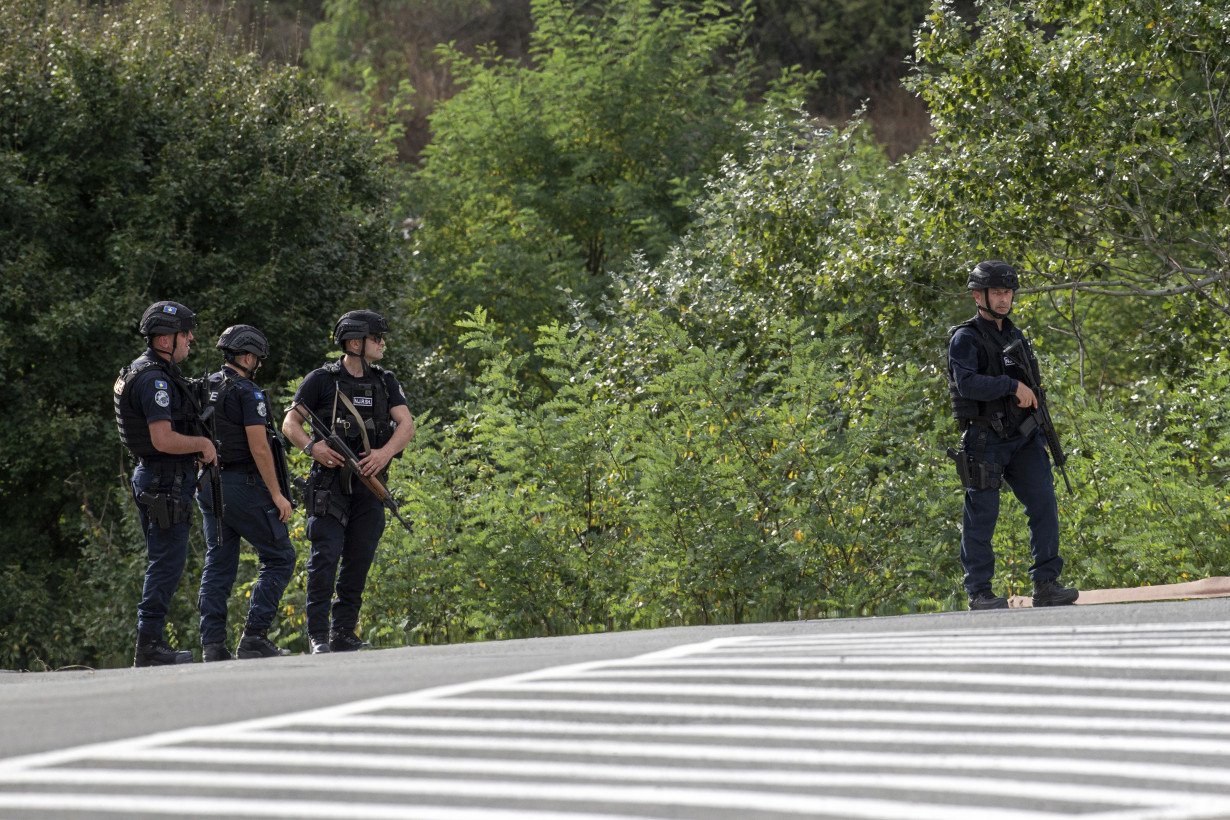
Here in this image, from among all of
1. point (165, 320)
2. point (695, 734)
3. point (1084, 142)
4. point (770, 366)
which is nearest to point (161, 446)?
point (165, 320)

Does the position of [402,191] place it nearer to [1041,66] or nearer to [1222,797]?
[1041,66]

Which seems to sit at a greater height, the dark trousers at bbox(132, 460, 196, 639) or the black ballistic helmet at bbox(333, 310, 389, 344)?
the black ballistic helmet at bbox(333, 310, 389, 344)

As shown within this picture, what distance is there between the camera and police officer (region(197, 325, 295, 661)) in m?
10.3

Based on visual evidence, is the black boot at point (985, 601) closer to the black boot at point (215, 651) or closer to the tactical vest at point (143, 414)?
the black boot at point (215, 651)

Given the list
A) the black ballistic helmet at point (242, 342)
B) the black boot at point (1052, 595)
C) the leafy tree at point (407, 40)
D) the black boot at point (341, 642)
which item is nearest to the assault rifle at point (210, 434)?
the black ballistic helmet at point (242, 342)

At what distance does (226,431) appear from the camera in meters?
10.3

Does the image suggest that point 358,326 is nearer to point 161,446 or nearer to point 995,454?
point 161,446

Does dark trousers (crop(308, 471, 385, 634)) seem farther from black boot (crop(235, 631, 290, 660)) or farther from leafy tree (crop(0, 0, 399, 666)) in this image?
leafy tree (crop(0, 0, 399, 666))

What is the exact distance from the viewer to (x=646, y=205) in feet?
112

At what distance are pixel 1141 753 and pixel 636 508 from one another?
774cm

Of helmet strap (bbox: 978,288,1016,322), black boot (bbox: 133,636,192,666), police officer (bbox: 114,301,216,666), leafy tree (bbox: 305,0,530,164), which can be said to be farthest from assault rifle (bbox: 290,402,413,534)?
leafy tree (bbox: 305,0,530,164)

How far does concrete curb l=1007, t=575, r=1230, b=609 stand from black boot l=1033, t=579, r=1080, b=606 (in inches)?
6.3

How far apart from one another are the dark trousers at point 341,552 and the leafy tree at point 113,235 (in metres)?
9.87

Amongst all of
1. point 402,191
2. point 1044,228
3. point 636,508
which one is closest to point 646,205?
point 402,191
